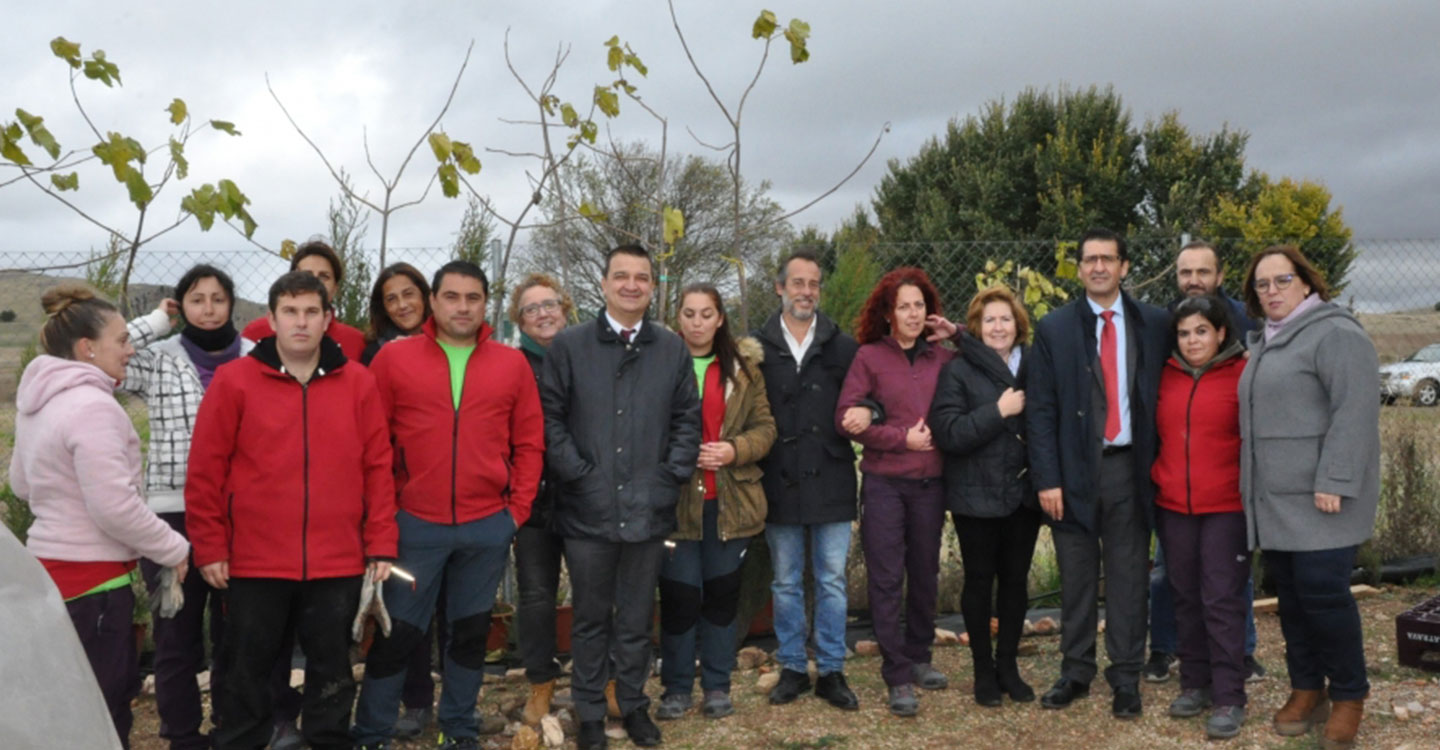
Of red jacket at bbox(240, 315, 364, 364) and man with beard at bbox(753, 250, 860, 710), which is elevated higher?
red jacket at bbox(240, 315, 364, 364)

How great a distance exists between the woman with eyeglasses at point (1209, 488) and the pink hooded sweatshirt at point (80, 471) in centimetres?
359

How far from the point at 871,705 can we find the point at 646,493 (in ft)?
4.84

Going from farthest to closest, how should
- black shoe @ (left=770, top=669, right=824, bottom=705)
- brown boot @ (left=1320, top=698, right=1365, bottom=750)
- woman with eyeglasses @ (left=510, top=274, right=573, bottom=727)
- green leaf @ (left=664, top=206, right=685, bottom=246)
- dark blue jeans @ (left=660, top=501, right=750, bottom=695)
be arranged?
green leaf @ (left=664, top=206, right=685, bottom=246) < black shoe @ (left=770, top=669, right=824, bottom=705) < dark blue jeans @ (left=660, top=501, right=750, bottom=695) < woman with eyeglasses @ (left=510, top=274, right=573, bottom=727) < brown boot @ (left=1320, top=698, right=1365, bottom=750)

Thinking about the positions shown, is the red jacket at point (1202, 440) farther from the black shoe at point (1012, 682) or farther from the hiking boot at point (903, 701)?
the hiking boot at point (903, 701)

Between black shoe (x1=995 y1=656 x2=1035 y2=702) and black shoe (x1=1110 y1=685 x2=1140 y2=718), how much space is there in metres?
0.35

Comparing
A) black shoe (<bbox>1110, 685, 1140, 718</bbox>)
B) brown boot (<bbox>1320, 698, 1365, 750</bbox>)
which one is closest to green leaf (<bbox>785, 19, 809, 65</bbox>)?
black shoe (<bbox>1110, 685, 1140, 718</bbox>)

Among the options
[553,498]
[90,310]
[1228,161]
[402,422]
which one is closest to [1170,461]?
[553,498]

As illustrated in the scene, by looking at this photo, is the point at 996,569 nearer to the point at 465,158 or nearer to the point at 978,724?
the point at 978,724

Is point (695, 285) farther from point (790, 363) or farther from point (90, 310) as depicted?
point (90, 310)

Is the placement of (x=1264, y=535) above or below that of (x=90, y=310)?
below

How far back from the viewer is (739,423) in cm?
451

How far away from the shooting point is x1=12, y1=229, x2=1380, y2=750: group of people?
356 centimetres

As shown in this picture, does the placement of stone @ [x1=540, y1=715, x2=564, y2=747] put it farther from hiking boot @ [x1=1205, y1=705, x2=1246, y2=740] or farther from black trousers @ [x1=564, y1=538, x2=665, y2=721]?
hiking boot @ [x1=1205, y1=705, x2=1246, y2=740]

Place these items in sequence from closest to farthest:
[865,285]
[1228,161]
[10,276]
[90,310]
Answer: [90,310]
[10,276]
[865,285]
[1228,161]
